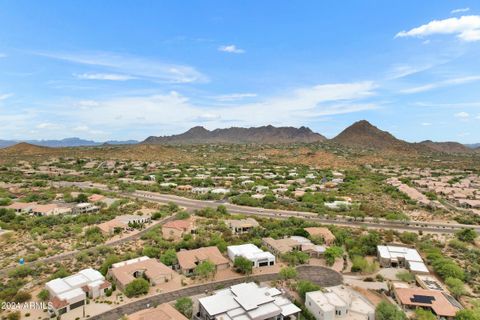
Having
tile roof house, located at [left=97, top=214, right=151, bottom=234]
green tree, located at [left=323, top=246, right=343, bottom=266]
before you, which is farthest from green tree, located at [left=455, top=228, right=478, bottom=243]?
tile roof house, located at [left=97, top=214, right=151, bottom=234]

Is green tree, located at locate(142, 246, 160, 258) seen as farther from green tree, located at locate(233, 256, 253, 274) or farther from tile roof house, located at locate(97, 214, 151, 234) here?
tile roof house, located at locate(97, 214, 151, 234)

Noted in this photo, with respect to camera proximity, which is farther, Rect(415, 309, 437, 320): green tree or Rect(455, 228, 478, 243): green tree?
Rect(455, 228, 478, 243): green tree

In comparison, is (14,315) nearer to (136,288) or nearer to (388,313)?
(136,288)

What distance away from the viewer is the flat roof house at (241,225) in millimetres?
42081

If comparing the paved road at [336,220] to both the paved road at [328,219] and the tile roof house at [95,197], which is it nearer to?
the paved road at [328,219]

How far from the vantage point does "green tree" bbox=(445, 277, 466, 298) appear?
26.3 m

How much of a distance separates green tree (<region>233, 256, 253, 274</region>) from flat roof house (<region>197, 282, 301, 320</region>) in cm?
502

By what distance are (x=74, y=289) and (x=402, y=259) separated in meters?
31.8

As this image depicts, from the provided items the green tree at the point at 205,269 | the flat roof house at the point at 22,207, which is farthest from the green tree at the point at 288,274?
the flat roof house at the point at 22,207

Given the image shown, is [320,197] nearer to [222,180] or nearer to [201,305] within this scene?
[222,180]

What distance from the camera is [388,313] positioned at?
22.0 meters

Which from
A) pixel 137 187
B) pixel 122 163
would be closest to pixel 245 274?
pixel 137 187

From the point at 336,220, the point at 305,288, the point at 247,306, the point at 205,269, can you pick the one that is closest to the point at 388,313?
the point at 305,288

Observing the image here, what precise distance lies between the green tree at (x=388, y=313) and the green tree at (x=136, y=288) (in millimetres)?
18528
